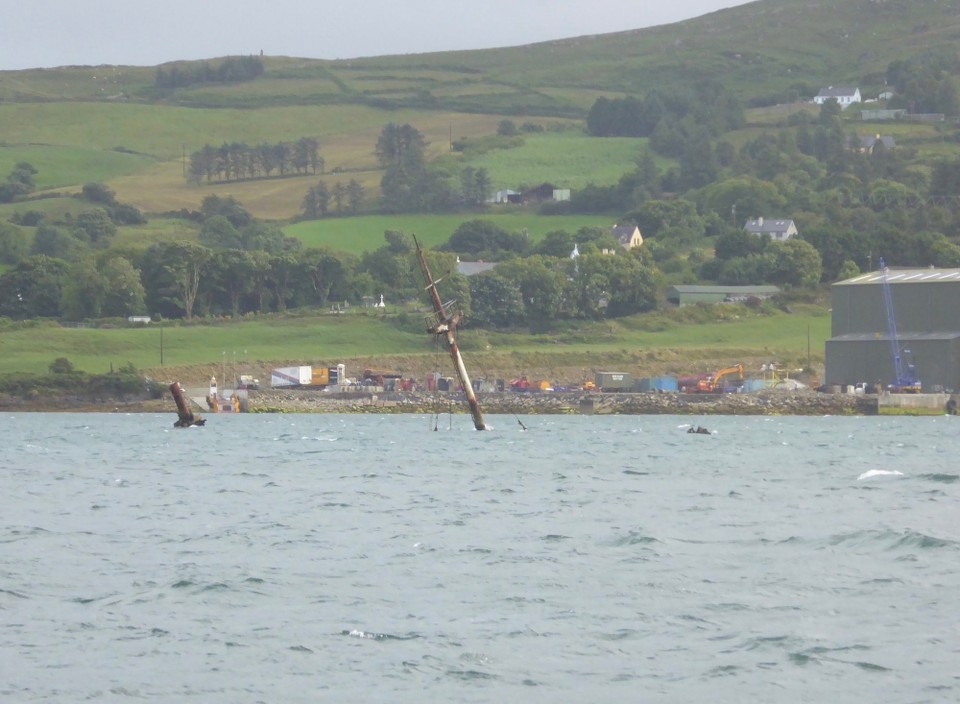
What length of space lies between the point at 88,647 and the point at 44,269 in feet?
374

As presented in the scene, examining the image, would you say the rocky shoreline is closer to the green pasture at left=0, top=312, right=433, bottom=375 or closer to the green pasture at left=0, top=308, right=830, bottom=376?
the green pasture at left=0, top=312, right=433, bottom=375

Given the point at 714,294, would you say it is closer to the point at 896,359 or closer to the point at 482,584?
the point at 896,359

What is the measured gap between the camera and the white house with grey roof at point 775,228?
162750 millimetres

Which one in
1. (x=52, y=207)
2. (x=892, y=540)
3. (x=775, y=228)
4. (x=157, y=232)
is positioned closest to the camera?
(x=892, y=540)

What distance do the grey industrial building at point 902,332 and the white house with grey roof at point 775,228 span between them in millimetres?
61217

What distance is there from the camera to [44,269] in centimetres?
12962

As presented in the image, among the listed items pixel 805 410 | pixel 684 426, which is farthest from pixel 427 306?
pixel 684 426

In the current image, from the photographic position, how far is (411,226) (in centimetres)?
17812

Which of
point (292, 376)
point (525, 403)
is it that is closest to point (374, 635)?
point (525, 403)

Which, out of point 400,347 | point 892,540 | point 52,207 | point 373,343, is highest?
point 52,207

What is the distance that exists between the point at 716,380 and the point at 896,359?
12727 mm

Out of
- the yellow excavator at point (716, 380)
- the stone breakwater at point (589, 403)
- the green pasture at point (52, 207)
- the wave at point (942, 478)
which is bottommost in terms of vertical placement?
the stone breakwater at point (589, 403)

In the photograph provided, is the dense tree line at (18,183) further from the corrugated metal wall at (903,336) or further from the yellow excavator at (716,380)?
the corrugated metal wall at (903,336)

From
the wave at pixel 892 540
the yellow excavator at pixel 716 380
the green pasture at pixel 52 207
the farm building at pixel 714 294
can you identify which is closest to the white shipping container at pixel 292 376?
the yellow excavator at pixel 716 380
